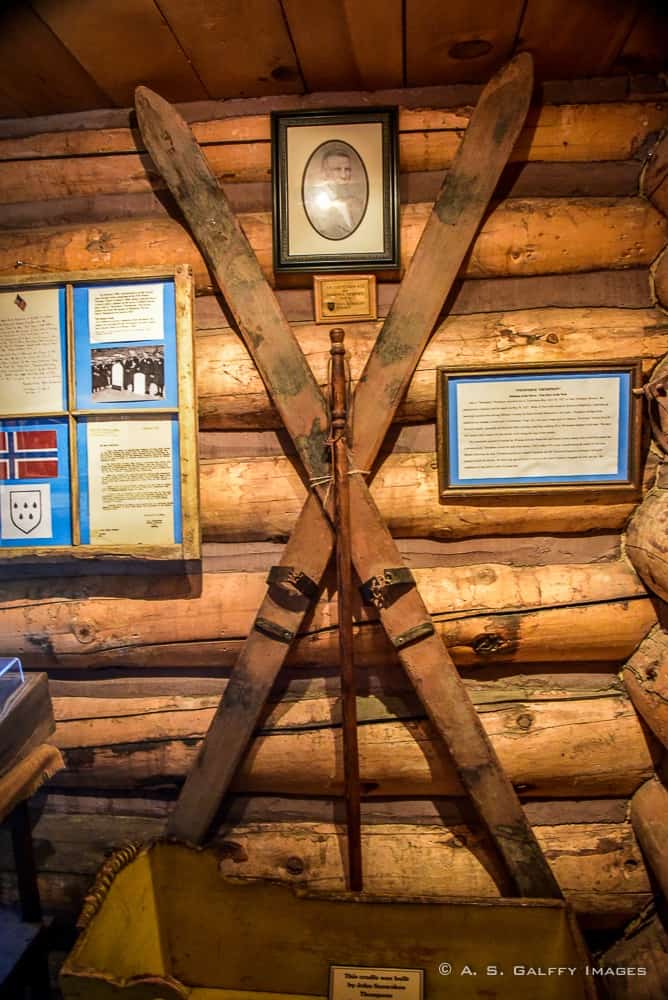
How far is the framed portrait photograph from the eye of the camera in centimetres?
192

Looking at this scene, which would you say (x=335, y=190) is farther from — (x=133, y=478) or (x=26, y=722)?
(x=26, y=722)

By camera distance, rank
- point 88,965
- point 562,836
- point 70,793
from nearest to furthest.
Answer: point 88,965 < point 562,836 < point 70,793

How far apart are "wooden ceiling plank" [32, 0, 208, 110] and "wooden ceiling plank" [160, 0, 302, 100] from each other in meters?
0.04

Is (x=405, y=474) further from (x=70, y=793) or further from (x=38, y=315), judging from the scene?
(x=70, y=793)

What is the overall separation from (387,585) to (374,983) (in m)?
1.06

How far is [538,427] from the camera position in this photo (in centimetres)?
193

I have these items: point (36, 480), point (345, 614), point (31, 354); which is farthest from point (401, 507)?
point (31, 354)

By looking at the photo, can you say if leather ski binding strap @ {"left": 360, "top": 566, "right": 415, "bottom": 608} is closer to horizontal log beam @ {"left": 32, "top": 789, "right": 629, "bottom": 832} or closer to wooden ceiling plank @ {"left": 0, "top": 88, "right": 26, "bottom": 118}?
horizontal log beam @ {"left": 32, "top": 789, "right": 629, "bottom": 832}

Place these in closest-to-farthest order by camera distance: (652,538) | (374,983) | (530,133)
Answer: (374,983)
(652,538)
(530,133)

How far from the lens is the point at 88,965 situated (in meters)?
1.63

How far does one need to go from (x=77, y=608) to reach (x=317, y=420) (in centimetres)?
97

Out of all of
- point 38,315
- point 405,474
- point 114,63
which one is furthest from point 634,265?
point 38,315

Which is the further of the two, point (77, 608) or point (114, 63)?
point (77, 608)

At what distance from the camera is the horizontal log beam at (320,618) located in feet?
6.38
